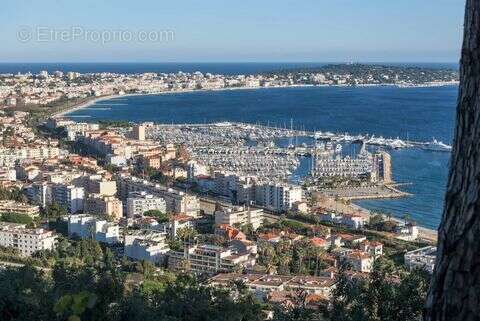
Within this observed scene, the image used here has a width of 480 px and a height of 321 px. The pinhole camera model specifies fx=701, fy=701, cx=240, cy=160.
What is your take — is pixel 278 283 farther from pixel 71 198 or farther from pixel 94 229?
pixel 71 198

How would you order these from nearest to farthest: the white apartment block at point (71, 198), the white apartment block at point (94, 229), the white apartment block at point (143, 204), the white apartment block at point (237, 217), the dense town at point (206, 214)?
the dense town at point (206, 214) < the white apartment block at point (94, 229) < the white apartment block at point (237, 217) < the white apartment block at point (143, 204) < the white apartment block at point (71, 198)

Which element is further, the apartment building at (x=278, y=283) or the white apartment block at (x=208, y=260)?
the white apartment block at (x=208, y=260)

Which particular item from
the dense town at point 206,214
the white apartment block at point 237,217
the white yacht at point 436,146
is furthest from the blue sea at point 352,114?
the white apartment block at point 237,217

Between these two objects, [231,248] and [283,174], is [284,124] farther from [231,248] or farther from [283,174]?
[231,248]

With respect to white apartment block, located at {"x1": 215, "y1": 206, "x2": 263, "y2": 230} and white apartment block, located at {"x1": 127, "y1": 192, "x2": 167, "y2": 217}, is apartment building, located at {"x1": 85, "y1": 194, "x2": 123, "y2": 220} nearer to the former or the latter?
white apartment block, located at {"x1": 127, "y1": 192, "x2": 167, "y2": 217}

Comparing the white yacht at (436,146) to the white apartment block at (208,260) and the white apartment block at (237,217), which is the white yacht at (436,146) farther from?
the white apartment block at (208,260)

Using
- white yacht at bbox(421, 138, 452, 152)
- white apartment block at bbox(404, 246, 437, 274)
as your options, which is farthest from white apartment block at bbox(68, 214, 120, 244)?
white yacht at bbox(421, 138, 452, 152)

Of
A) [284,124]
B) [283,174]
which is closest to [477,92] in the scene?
[283,174]
